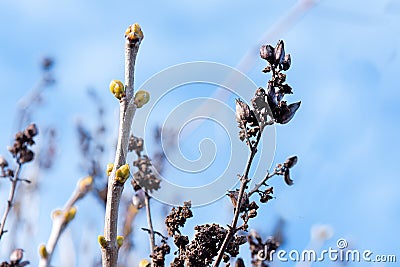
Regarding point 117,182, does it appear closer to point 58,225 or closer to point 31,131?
point 58,225

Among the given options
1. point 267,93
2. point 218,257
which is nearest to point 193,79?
point 267,93

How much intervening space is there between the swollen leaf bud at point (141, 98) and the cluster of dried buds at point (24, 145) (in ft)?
2.66

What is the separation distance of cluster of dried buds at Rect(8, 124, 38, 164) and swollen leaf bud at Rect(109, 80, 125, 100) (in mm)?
797

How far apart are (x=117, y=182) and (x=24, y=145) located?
941 mm

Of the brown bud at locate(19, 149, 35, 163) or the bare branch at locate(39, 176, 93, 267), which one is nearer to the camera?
the bare branch at locate(39, 176, 93, 267)

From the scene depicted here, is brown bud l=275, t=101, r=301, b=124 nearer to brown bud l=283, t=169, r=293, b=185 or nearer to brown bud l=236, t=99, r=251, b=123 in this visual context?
brown bud l=236, t=99, r=251, b=123

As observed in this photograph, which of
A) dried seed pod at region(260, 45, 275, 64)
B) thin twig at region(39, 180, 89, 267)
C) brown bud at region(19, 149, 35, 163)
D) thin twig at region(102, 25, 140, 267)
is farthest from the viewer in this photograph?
brown bud at region(19, 149, 35, 163)

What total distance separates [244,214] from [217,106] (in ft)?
1.59

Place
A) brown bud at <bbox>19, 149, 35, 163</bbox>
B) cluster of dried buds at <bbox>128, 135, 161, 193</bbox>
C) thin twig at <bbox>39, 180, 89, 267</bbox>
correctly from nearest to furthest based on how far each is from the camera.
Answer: thin twig at <bbox>39, 180, 89, 267</bbox>
cluster of dried buds at <bbox>128, 135, 161, 193</bbox>
brown bud at <bbox>19, 149, 35, 163</bbox>

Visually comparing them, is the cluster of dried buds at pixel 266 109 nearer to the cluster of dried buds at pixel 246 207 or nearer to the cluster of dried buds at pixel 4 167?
the cluster of dried buds at pixel 246 207

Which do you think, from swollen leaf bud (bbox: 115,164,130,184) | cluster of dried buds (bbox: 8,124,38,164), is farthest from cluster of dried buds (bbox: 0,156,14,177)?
swollen leaf bud (bbox: 115,164,130,184)

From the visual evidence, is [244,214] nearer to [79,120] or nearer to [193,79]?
[193,79]

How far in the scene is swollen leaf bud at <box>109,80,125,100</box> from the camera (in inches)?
54.7

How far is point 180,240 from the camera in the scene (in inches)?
57.4
